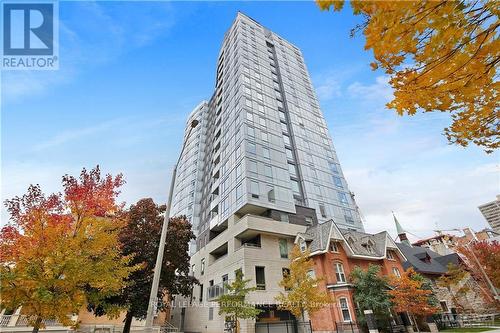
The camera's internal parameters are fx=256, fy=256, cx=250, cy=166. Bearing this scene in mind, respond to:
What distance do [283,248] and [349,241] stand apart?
7806 millimetres

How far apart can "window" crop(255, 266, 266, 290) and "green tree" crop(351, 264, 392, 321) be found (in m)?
9.13

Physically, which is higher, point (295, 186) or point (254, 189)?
point (295, 186)

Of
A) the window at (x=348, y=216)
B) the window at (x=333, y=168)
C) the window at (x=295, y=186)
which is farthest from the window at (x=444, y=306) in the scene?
the window at (x=295, y=186)

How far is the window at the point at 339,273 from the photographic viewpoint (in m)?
26.7

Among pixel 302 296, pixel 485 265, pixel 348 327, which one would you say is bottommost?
pixel 348 327

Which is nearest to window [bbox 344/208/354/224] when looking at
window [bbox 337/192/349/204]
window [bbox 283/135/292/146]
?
window [bbox 337/192/349/204]

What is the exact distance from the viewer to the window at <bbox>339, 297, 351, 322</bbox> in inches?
948

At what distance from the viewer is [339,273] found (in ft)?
88.9

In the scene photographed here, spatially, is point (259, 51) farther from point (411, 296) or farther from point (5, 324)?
point (5, 324)

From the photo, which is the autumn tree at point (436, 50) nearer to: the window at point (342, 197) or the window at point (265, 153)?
the window at point (265, 153)

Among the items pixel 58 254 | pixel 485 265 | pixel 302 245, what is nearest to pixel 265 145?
pixel 302 245

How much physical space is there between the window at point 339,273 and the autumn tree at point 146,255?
15303 millimetres

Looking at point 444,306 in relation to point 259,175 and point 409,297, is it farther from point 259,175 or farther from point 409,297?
point 259,175

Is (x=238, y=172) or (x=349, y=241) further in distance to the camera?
(x=238, y=172)
